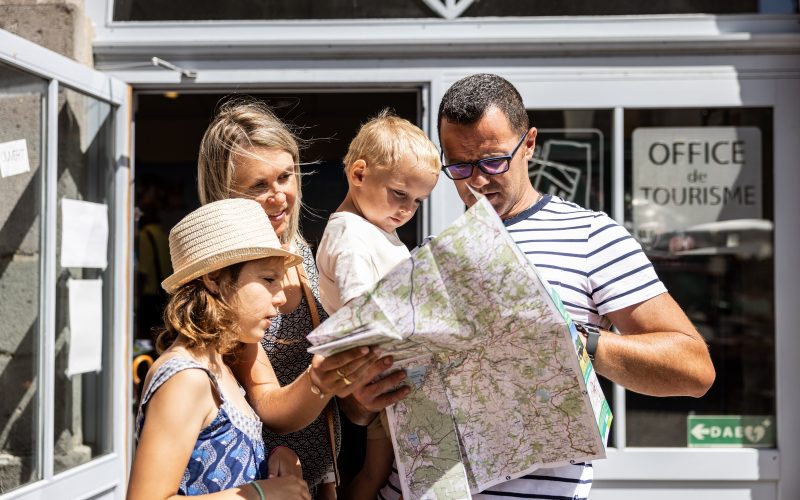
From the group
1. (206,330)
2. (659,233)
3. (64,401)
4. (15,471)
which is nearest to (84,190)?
(64,401)

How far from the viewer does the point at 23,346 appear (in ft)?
10.9

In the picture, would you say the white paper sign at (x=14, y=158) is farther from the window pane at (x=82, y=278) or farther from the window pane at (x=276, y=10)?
the window pane at (x=276, y=10)

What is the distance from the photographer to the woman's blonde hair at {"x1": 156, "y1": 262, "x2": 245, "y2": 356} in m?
1.71

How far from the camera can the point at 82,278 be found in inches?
146

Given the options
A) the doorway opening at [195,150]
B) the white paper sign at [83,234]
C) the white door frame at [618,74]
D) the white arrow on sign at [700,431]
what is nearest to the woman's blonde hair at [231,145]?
the doorway opening at [195,150]

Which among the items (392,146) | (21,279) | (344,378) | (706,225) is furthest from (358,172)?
(706,225)

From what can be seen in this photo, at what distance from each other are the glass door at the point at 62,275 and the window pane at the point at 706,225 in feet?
7.84

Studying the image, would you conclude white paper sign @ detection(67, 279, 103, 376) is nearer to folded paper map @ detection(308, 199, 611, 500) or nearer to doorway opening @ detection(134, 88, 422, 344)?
doorway opening @ detection(134, 88, 422, 344)

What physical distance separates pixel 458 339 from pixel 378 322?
167 millimetres

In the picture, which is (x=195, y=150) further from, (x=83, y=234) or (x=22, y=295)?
(x=22, y=295)

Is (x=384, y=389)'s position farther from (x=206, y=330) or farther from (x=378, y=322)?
(x=206, y=330)

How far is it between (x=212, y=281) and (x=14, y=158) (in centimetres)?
186

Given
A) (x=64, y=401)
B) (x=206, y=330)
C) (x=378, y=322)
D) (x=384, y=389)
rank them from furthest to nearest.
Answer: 1. (x=64, y=401)
2. (x=206, y=330)
3. (x=384, y=389)
4. (x=378, y=322)

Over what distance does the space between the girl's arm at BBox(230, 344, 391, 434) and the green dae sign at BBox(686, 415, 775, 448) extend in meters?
2.68
